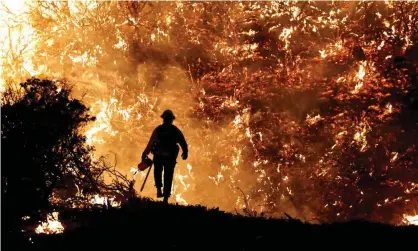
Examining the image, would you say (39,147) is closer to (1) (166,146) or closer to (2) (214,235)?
(1) (166,146)

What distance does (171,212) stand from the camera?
23.9 feet

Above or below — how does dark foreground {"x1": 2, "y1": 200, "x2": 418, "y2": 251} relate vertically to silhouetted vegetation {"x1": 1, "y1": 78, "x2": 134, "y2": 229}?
below

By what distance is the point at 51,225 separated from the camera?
9.38 meters

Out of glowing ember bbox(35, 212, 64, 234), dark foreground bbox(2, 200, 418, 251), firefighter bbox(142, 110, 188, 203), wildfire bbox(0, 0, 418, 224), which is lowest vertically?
dark foreground bbox(2, 200, 418, 251)

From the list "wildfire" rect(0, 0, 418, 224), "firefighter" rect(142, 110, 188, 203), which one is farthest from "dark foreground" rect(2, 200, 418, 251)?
"wildfire" rect(0, 0, 418, 224)

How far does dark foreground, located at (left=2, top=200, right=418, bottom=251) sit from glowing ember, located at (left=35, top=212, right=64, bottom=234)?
6.19 feet

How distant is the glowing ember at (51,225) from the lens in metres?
9.07

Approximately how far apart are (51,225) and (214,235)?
5.04 m

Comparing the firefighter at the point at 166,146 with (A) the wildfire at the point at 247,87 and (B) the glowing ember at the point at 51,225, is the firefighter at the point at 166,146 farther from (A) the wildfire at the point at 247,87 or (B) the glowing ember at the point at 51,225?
(A) the wildfire at the point at 247,87

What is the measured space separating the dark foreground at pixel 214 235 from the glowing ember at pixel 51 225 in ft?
6.19

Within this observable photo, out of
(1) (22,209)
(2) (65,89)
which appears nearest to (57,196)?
(1) (22,209)

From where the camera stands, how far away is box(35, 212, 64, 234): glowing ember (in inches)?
357

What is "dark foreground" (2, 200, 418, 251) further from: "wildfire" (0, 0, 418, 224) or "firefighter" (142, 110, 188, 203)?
"wildfire" (0, 0, 418, 224)

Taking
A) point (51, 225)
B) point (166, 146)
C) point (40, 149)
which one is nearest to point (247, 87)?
point (166, 146)
